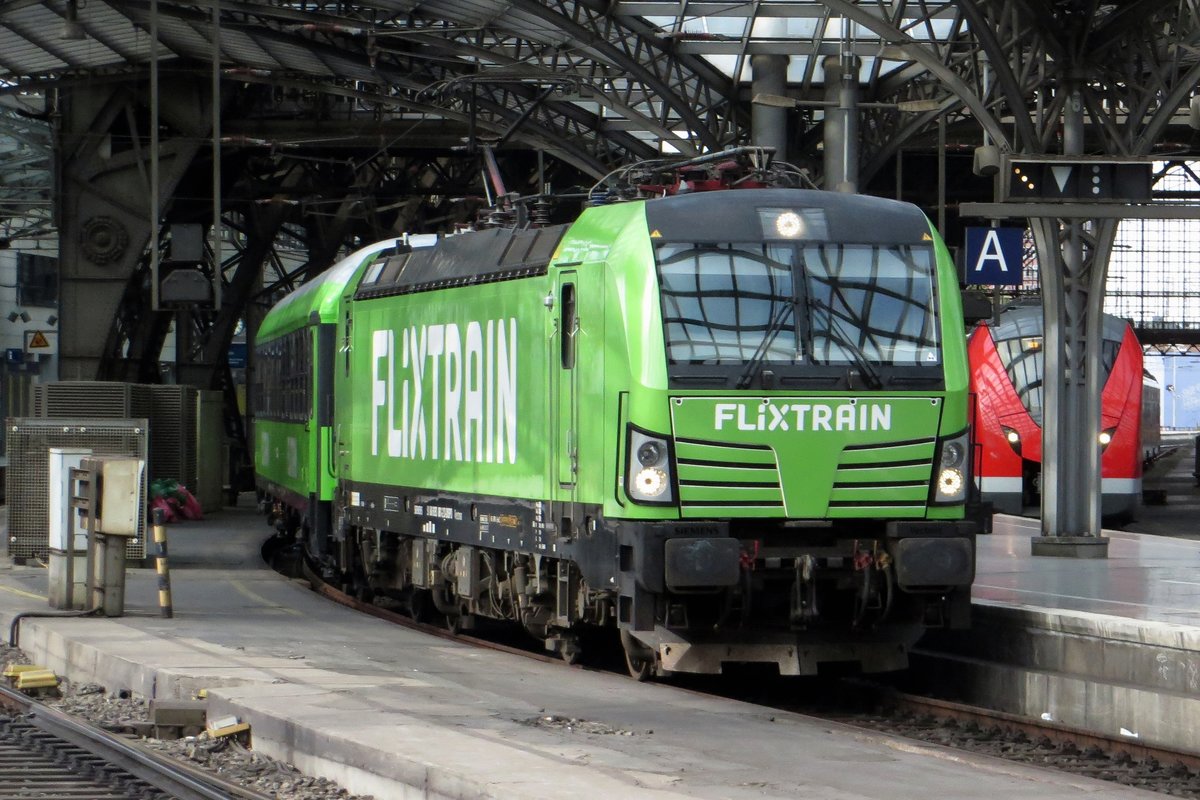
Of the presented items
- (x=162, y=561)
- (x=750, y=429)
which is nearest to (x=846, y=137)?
(x=162, y=561)

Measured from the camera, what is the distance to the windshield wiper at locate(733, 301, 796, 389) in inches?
460

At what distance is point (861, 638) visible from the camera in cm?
1220

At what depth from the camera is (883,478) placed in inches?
468

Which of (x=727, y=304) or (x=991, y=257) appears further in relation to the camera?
(x=991, y=257)

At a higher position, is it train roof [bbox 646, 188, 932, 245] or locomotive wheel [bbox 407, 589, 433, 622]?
train roof [bbox 646, 188, 932, 245]

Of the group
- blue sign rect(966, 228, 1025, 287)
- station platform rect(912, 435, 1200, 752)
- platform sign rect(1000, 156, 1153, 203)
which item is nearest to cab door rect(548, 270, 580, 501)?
station platform rect(912, 435, 1200, 752)

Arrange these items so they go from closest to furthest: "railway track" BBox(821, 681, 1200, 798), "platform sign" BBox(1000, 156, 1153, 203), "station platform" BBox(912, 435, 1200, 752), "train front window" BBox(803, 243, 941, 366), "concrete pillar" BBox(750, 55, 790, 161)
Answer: "railway track" BBox(821, 681, 1200, 798) → "station platform" BBox(912, 435, 1200, 752) → "train front window" BBox(803, 243, 941, 366) → "platform sign" BBox(1000, 156, 1153, 203) → "concrete pillar" BBox(750, 55, 790, 161)

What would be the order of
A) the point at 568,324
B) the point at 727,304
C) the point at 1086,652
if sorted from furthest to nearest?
the point at 568,324, the point at 1086,652, the point at 727,304

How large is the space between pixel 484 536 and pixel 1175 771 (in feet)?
19.0

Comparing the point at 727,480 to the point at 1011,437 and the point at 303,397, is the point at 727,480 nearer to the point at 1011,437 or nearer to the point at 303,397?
the point at 303,397

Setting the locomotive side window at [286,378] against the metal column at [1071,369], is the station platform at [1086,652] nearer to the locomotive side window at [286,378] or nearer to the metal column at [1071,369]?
the metal column at [1071,369]

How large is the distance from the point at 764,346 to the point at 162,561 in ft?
19.4

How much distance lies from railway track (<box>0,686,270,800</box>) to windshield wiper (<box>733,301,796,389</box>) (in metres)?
4.15

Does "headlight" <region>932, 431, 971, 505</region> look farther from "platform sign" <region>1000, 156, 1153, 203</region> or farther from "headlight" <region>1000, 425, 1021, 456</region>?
"headlight" <region>1000, 425, 1021, 456</region>
